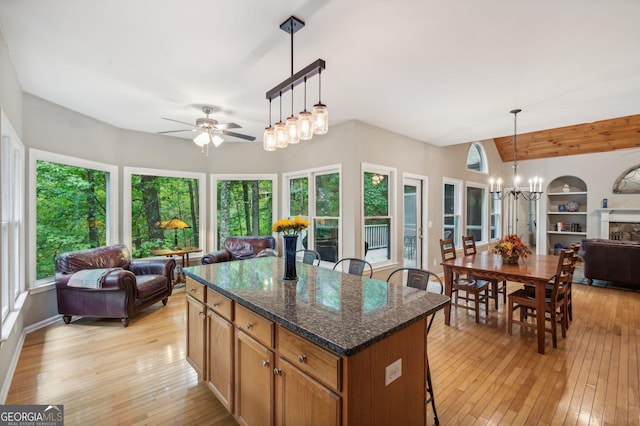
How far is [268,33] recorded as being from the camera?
225 cm

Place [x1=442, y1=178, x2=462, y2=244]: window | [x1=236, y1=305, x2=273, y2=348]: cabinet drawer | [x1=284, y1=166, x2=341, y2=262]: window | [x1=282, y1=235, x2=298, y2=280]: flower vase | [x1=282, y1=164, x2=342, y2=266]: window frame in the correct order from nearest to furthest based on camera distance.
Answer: [x1=236, y1=305, x2=273, y2=348]: cabinet drawer, [x1=282, y1=235, x2=298, y2=280]: flower vase, [x1=282, y1=164, x2=342, y2=266]: window frame, [x1=284, y1=166, x2=341, y2=262]: window, [x1=442, y1=178, x2=462, y2=244]: window

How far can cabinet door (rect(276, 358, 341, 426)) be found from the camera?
48.1 inches

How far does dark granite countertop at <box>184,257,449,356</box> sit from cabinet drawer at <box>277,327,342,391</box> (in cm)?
6

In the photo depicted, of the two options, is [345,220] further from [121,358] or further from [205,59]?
[121,358]

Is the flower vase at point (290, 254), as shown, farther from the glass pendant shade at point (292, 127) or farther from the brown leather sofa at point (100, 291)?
the brown leather sofa at point (100, 291)

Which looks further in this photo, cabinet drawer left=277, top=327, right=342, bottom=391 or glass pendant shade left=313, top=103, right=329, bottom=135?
glass pendant shade left=313, top=103, right=329, bottom=135

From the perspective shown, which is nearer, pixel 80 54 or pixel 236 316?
pixel 236 316

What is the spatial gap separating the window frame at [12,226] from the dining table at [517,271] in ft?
14.3

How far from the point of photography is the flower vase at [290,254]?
2178 mm

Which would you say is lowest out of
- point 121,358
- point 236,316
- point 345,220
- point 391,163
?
point 121,358

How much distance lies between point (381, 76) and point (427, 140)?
290cm

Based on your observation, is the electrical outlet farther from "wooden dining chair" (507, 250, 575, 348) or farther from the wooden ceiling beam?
the wooden ceiling beam

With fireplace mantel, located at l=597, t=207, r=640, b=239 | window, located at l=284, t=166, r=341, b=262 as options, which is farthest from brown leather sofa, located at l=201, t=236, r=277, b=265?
fireplace mantel, located at l=597, t=207, r=640, b=239

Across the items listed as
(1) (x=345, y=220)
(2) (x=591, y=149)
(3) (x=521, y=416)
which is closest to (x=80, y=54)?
(1) (x=345, y=220)
